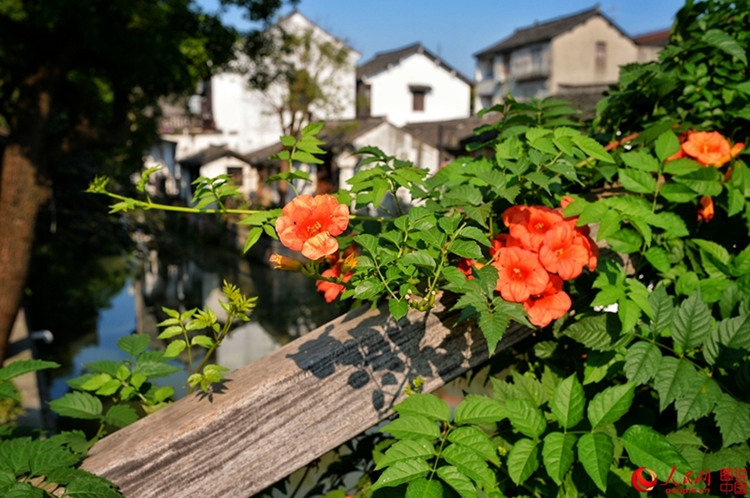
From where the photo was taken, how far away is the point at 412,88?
108 feet

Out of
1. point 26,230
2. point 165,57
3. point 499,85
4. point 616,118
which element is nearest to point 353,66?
point 499,85

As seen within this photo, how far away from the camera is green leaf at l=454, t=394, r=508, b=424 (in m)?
0.83

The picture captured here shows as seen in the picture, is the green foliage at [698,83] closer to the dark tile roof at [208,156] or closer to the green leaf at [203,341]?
the green leaf at [203,341]

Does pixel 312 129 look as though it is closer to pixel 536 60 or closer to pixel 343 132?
pixel 343 132

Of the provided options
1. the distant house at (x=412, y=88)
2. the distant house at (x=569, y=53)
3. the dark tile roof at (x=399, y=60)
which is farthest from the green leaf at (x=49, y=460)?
the distant house at (x=569, y=53)

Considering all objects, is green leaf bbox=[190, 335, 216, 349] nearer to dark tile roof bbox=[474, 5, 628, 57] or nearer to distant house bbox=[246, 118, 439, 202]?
distant house bbox=[246, 118, 439, 202]

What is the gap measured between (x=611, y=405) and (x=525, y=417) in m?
0.13

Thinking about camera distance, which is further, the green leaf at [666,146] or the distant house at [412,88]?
the distant house at [412,88]

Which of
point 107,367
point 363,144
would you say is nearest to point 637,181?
point 107,367

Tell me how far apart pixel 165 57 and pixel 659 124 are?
295 inches

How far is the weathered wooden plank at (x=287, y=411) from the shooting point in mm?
787

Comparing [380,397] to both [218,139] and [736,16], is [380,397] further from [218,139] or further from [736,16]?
[218,139]

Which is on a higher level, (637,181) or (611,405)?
(637,181)

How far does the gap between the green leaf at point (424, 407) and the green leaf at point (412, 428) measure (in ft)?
0.04
